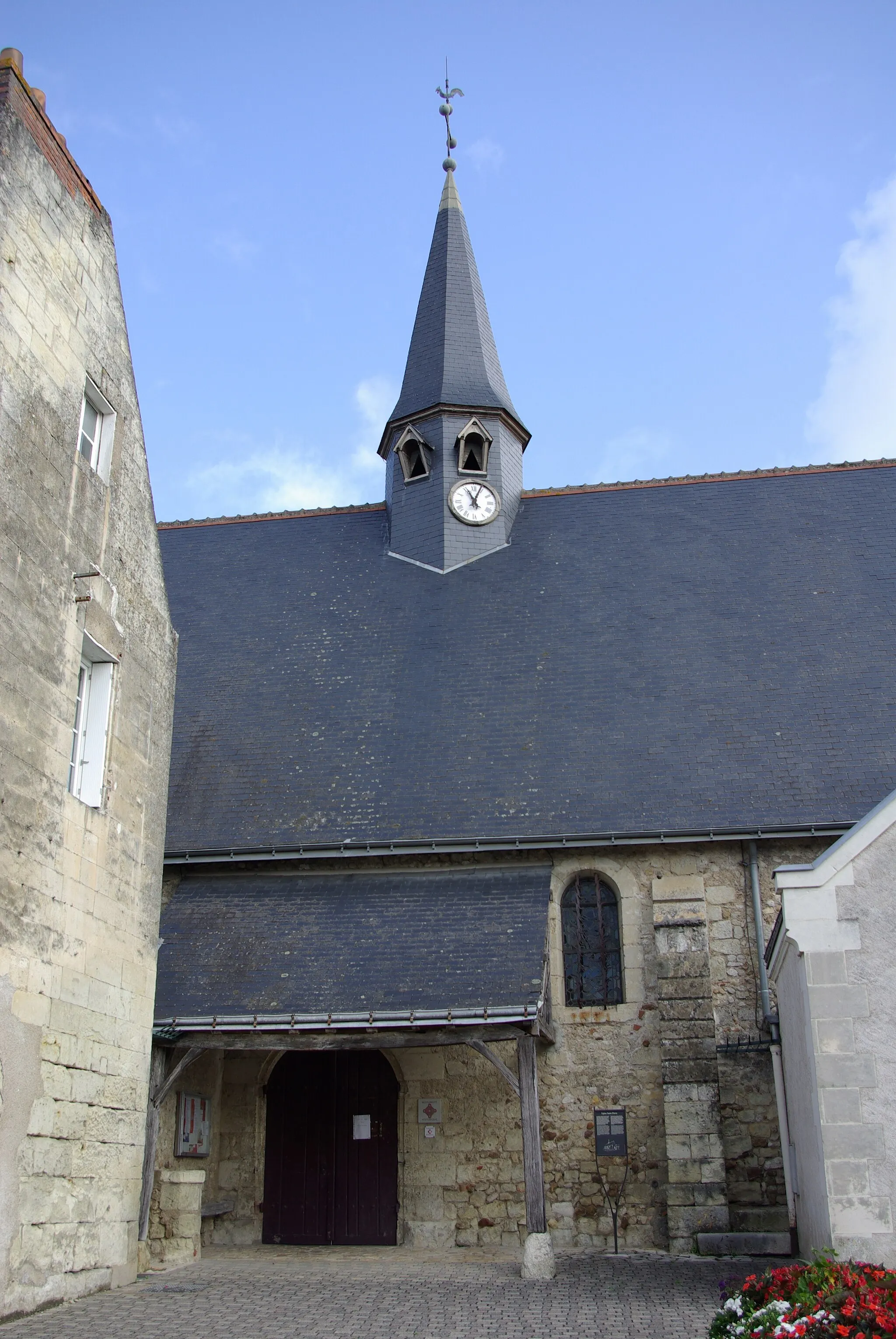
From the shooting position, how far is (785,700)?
14.1 m

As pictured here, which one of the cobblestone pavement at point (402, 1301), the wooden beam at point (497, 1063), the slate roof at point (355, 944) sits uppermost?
the slate roof at point (355, 944)

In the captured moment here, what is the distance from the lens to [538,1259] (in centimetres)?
999

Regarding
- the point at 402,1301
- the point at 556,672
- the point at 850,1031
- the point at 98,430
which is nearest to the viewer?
the point at 850,1031

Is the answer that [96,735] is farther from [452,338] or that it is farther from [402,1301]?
[452,338]

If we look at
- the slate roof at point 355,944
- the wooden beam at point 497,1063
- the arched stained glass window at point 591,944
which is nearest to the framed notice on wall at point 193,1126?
the slate roof at point 355,944

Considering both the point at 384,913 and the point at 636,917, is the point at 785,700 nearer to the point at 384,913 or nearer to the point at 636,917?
the point at 636,917

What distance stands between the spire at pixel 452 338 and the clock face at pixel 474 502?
1425 millimetres

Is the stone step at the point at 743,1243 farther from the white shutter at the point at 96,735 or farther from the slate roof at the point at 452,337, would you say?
the slate roof at the point at 452,337

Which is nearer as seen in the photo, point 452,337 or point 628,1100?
point 628,1100

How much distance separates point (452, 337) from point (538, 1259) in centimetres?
1437

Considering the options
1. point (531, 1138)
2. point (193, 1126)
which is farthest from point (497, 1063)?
point (193, 1126)

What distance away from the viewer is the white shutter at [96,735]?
956 centimetres

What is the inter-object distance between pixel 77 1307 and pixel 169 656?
215 inches

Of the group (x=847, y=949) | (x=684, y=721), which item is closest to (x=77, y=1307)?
(x=847, y=949)
